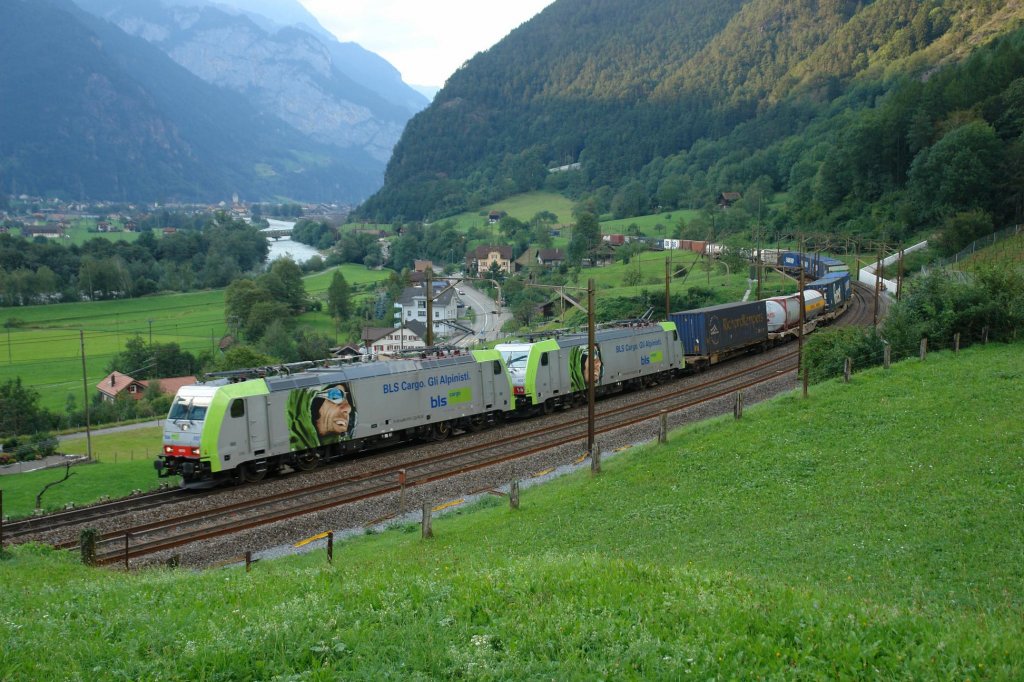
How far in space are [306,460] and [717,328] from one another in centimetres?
2628

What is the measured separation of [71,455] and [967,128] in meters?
84.7

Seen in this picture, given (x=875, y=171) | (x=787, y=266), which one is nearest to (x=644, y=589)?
(x=787, y=266)

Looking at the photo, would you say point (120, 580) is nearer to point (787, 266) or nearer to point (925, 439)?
point (925, 439)

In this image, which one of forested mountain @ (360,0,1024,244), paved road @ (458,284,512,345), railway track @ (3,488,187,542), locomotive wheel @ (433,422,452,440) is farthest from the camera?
paved road @ (458,284,512,345)

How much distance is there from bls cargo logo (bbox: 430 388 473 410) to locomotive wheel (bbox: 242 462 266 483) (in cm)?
730

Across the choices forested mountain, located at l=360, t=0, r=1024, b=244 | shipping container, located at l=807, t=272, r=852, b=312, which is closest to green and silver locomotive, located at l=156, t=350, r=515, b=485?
shipping container, located at l=807, t=272, r=852, b=312

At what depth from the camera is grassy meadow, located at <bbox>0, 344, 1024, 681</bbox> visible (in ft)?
26.0

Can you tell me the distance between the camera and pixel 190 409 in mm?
23547

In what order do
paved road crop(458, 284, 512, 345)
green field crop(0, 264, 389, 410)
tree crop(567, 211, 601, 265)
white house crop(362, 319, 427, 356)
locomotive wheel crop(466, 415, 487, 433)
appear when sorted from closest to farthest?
locomotive wheel crop(466, 415, 487, 433)
green field crop(0, 264, 389, 410)
white house crop(362, 319, 427, 356)
paved road crop(458, 284, 512, 345)
tree crop(567, 211, 601, 265)

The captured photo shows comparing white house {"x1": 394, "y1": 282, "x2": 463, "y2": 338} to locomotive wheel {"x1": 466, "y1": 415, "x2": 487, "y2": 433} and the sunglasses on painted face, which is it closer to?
locomotive wheel {"x1": 466, "y1": 415, "x2": 487, "y2": 433}

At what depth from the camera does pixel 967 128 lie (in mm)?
79875

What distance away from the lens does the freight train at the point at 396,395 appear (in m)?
23.6

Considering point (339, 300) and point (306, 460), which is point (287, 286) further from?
point (306, 460)

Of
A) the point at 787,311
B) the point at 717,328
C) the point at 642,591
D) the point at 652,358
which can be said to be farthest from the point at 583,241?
the point at 642,591
